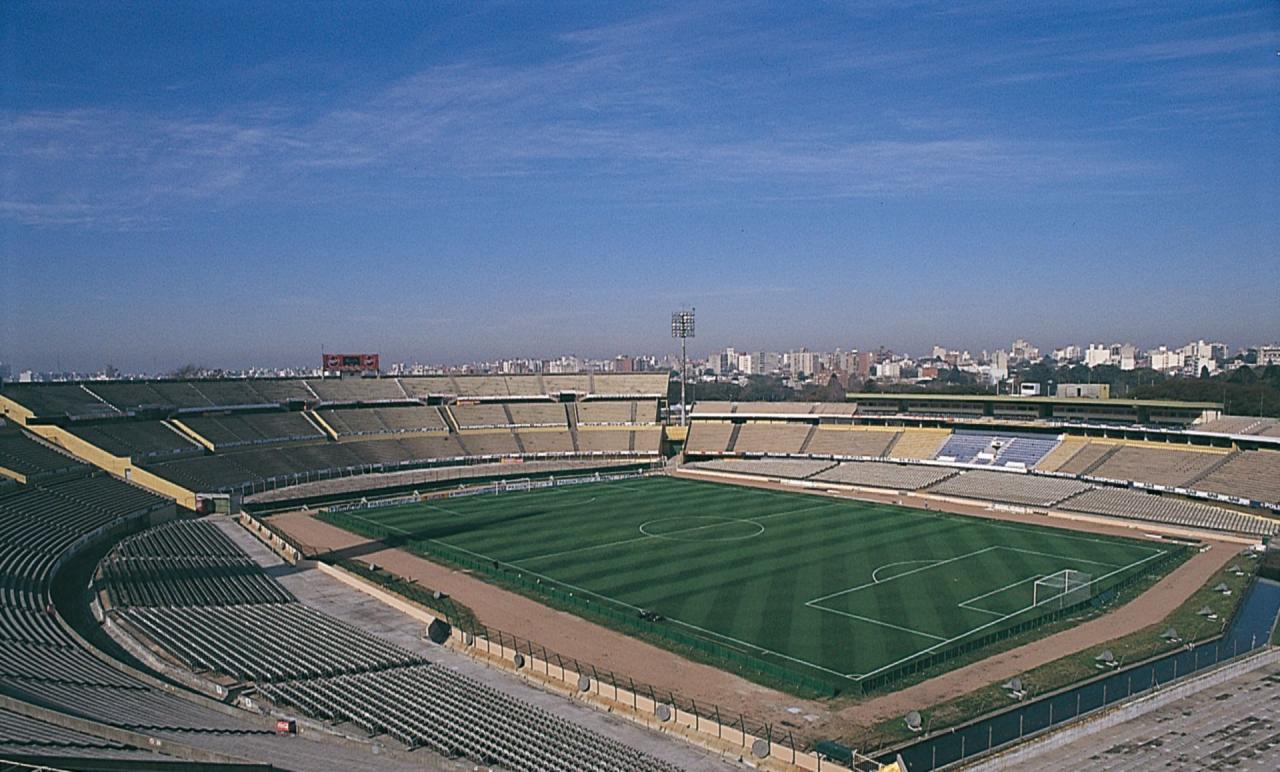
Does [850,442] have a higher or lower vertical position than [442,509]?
higher

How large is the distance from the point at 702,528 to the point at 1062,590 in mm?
18894

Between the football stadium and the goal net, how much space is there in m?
0.20

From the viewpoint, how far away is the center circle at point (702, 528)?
147 ft

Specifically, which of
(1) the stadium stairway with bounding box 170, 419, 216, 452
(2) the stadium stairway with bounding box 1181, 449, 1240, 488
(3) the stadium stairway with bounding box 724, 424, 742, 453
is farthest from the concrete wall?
(1) the stadium stairway with bounding box 170, 419, 216, 452

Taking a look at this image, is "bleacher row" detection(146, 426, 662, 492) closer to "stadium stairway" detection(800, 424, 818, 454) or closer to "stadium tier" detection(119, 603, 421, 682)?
"stadium stairway" detection(800, 424, 818, 454)

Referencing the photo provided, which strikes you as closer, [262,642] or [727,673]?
[727,673]

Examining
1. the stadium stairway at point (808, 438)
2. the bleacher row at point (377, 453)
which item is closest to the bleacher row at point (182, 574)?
the bleacher row at point (377, 453)

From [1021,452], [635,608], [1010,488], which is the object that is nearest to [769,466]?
[1021,452]

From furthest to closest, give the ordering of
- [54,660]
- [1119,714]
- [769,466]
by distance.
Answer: [769,466] → [54,660] → [1119,714]

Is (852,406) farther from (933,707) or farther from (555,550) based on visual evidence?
(933,707)

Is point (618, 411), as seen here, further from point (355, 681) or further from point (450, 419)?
point (355, 681)

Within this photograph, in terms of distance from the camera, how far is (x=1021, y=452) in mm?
59062

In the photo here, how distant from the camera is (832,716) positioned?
2247 centimetres

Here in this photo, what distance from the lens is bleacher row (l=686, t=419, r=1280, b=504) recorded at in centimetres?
4706
